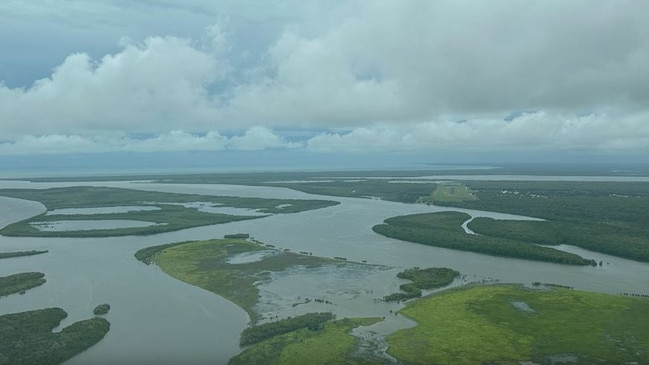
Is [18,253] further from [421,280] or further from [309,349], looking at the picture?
[421,280]

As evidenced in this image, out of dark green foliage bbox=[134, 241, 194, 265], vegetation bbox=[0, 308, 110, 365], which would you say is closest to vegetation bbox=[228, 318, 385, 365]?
vegetation bbox=[0, 308, 110, 365]

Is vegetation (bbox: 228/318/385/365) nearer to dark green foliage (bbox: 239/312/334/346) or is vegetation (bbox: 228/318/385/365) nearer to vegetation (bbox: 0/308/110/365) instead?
dark green foliage (bbox: 239/312/334/346)

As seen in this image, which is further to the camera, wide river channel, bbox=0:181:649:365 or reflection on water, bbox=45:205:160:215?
reflection on water, bbox=45:205:160:215


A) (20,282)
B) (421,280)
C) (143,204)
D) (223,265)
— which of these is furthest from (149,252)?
(143,204)

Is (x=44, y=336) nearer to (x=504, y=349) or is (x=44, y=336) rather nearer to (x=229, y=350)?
(x=229, y=350)

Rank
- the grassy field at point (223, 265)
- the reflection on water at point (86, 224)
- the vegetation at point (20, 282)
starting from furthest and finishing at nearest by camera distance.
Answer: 1. the reflection on water at point (86, 224)
2. the grassy field at point (223, 265)
3. the vegetation at point (20, 282)

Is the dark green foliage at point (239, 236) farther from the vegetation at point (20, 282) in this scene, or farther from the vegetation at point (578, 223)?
the vegetation at point (578, 223)

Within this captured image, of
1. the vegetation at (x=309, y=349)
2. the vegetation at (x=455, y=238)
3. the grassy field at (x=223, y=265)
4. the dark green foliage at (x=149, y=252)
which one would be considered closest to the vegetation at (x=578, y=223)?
the vegetation at (x=455, y=238)
